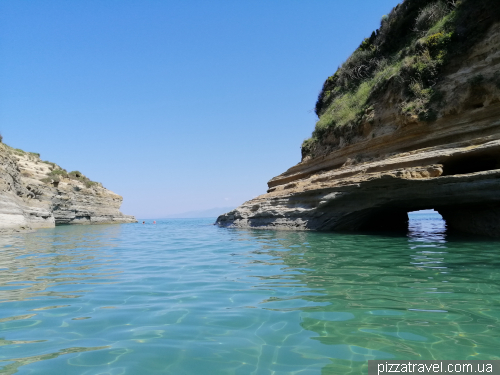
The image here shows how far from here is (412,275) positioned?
575cm

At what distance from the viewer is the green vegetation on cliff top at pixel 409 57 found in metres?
12.1

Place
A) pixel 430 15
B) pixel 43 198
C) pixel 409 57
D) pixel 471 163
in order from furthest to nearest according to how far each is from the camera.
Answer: pixel 43 198
pixel 430 15
pixel 409 57
pixel 471 163

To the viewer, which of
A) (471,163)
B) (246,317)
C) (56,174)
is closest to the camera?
(246,317)

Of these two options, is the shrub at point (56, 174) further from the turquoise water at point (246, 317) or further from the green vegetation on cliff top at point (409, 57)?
the turquoise water at point (246, 317)

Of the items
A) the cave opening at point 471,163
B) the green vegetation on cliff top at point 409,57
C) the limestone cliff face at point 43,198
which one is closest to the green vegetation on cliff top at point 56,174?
the limestone cliff face at point 43,198

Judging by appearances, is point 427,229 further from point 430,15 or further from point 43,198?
point 43,198

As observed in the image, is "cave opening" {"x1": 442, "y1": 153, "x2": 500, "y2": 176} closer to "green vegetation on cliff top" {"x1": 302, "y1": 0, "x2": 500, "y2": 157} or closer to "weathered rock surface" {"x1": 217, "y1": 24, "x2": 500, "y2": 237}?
"weathered rock surface" {"x1": 217, "y1": 24, "x2": 500, "y2": 237}

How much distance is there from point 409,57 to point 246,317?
44.8 feet

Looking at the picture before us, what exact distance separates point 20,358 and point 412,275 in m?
5.50

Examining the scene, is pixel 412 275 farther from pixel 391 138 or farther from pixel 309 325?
pixel 391 138

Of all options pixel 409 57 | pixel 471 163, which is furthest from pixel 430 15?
pixel 471 163

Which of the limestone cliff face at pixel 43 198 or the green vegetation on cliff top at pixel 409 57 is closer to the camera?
the green vegetation on cliff top at pixel 409 57

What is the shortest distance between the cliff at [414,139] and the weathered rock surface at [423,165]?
35 mm

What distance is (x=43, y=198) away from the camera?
32281 millimetres
